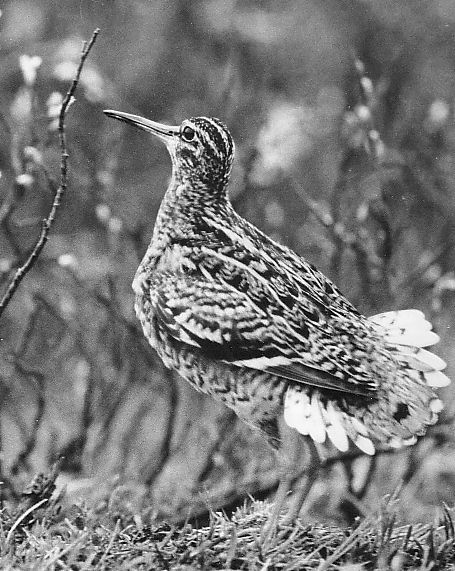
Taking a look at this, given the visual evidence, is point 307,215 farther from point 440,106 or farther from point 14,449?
point 14,449

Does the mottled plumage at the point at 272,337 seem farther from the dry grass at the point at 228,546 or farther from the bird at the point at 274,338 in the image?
the dry grass at the point at 228,546

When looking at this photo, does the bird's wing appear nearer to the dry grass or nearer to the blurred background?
the dry grass

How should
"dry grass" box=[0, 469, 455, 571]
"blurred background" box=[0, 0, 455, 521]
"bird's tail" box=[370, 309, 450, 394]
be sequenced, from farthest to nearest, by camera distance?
"blurred background" box=[0, 0, 455, 521] → "bird's tail" box=[370, 309, 450, 394] → "dry grass" box=[0, 469, 455, 571]

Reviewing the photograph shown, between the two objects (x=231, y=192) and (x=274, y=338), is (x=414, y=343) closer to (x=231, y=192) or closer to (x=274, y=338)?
(x=274, y=338)

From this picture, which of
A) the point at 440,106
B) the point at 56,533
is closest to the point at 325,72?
the point at 440,106

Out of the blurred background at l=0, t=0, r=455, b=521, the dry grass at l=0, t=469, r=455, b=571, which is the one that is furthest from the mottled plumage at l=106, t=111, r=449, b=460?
the blurred background at l=0, t=0, r=455, b=521

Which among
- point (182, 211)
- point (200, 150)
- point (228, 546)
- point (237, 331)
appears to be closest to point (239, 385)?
point (237, 331)

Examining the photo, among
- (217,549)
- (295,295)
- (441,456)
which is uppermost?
(295,295)

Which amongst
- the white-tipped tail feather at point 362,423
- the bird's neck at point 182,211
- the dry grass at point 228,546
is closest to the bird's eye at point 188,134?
the bird's neck at point 182,211
